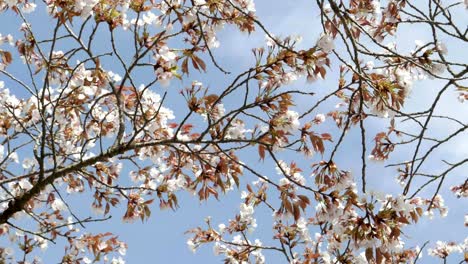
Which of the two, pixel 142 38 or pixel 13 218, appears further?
pixel 13 218

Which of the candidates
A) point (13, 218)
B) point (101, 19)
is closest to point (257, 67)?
point (101, 19)

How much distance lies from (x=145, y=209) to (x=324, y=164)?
1.24m

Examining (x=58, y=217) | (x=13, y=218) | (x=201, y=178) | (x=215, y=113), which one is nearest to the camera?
(x=215, y=113)

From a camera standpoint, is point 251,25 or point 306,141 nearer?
point 306,141

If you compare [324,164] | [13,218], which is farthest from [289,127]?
[13,218]

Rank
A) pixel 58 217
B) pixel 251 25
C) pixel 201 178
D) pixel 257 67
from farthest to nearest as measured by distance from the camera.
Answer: pixel 58 217
pixel 251 25
pixel 201 178
pixel 257 67

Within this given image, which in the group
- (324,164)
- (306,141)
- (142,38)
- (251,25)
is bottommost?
(324,164)

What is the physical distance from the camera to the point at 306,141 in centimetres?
320

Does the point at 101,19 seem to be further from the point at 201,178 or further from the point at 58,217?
the point at 58,217

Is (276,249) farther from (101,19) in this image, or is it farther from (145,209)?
(101,19)

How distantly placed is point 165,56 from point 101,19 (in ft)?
1.33

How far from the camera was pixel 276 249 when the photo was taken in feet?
16.1

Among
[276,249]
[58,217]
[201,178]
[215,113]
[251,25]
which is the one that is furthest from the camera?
[276,249]

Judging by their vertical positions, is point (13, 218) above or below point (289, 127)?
above
